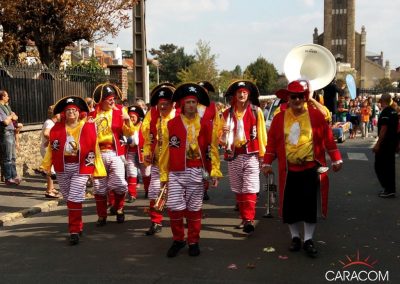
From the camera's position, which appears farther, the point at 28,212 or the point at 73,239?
the point at 28,212

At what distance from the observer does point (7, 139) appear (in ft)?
37.3

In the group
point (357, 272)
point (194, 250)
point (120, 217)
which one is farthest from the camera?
point (120, 217)

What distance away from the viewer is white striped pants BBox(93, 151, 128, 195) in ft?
24.7

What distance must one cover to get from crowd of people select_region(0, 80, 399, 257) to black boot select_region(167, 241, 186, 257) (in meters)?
0.01

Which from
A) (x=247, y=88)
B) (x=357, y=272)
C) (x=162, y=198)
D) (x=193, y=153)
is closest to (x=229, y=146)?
(x=247, y=88)

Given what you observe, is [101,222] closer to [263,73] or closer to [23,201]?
[23,201]

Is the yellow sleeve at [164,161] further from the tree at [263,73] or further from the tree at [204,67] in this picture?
the tree at [263,73]

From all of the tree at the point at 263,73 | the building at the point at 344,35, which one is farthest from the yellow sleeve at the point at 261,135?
the building at the point at 344,35

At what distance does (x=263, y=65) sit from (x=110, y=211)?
83.6m

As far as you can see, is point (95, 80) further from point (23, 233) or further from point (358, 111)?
point (358, 111)

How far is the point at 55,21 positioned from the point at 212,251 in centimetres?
1515

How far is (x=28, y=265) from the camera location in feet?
19.1

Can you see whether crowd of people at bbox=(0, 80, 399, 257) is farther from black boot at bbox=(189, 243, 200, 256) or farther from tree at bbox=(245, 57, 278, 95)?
tree at bbox=(245, 57, 278, 95)

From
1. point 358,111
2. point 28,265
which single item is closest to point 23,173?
point 28,265
